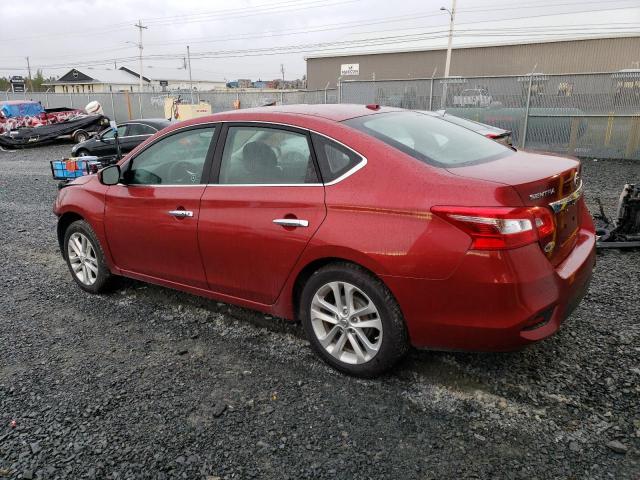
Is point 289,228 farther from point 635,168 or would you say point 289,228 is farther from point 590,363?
point 635,168

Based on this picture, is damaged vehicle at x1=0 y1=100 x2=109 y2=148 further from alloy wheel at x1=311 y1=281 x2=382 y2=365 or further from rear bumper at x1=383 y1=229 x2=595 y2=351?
rear bumper at x1=383 y1=229 x2=595 y2=351

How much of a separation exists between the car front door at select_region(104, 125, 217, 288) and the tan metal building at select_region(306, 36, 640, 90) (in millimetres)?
29088

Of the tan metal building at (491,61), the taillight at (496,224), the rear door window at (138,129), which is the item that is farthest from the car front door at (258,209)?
the tan metal building at (491,61)

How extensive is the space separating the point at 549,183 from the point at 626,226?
11.1 feet

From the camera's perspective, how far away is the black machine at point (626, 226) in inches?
207

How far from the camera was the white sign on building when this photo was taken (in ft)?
135

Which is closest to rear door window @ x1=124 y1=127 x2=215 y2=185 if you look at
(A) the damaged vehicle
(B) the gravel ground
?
(B) the gravel ground

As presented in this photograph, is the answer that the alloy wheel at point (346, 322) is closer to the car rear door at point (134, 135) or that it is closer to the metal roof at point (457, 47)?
the car rear door at point (134, 135)

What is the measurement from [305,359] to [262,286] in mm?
565

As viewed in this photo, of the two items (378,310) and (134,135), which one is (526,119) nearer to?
(134,135)

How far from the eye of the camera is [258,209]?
3.26m

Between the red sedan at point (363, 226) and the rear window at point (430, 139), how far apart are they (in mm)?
18

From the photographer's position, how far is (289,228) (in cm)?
310

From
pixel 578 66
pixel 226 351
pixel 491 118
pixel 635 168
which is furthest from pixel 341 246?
pixel 578 66
